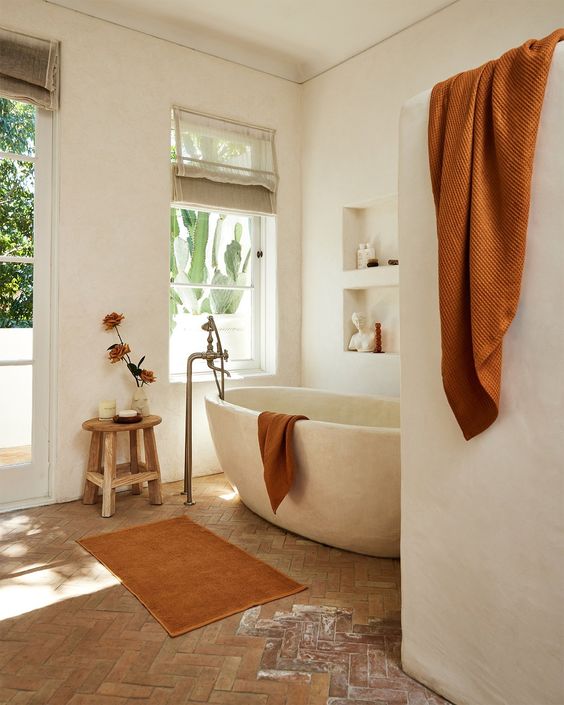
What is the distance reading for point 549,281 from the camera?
1407mm

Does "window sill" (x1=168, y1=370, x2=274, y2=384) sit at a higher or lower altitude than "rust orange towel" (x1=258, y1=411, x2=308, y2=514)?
higher

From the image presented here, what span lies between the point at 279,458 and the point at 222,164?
2239 mm

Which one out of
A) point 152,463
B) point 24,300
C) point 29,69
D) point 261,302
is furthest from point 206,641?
point 29,69

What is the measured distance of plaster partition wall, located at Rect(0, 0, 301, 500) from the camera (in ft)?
11.1

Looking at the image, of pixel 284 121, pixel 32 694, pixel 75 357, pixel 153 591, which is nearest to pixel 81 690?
pixel 32 694

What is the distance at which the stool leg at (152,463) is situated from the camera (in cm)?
341

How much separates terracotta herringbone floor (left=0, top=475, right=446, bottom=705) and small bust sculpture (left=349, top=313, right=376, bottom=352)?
1.58m

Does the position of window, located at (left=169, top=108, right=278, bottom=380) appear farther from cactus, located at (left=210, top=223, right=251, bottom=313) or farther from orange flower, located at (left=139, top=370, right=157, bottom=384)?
orange flower, located at (left=139, top=370, right=157, bottom=384)

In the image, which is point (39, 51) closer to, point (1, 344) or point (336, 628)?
point (1, 344)

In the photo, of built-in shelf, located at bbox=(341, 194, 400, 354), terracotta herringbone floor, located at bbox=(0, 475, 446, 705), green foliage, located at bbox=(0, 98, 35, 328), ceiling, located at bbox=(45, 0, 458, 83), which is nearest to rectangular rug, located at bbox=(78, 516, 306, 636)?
terracotta herringbone floor, located at bbox=(0, 475, 446, 705)

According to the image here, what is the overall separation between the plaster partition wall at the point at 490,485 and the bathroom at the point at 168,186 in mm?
1892

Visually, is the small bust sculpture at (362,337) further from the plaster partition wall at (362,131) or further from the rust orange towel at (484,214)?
the rust orange towel at (484,214)

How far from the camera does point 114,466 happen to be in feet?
10.6

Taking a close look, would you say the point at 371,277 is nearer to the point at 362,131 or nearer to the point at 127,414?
the point at 362,131
